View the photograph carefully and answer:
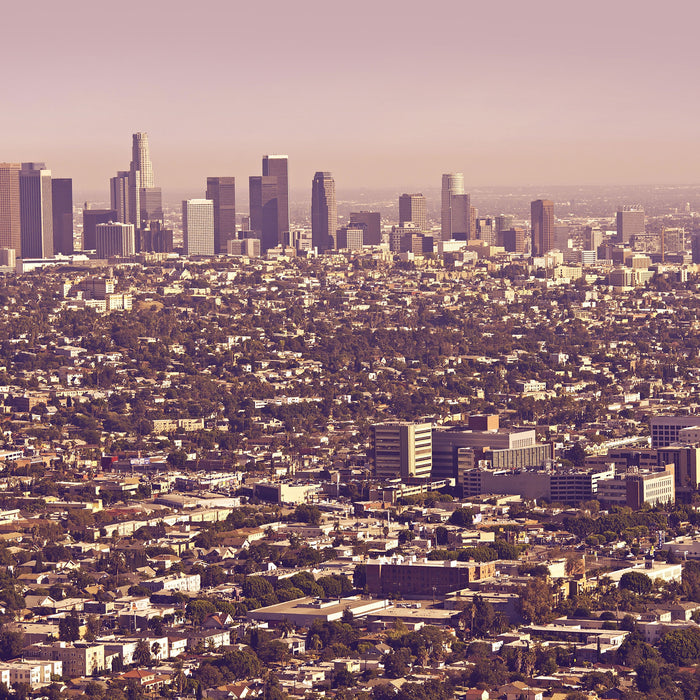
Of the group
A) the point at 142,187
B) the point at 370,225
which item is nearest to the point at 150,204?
the point at 142,187

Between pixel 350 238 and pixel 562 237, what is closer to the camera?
pixel 350 238

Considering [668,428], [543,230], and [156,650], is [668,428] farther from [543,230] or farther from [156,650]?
[543,230]

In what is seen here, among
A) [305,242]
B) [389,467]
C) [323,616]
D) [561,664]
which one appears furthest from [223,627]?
[305,242]

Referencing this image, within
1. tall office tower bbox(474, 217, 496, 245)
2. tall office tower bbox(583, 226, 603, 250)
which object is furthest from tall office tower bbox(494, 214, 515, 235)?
tall office tower bbox(583, 226, 603, 250)

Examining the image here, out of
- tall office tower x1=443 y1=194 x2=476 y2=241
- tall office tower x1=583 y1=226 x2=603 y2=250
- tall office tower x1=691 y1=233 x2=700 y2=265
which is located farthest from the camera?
tall office tower x1=443 y1=194 x2=476 y2=241

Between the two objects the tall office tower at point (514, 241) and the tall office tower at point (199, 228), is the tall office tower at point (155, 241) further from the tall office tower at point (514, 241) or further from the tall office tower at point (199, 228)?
the tall office tower at point (514, 241)

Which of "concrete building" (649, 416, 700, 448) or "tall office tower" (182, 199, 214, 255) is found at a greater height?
"tall office tower" (182, 199, 214, 255)

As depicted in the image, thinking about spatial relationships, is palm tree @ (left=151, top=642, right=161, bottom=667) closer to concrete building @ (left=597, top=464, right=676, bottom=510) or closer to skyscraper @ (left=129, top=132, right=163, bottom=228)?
concrete building @ (left=597, top=464, right=676, bottom=510)
